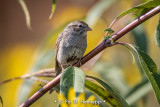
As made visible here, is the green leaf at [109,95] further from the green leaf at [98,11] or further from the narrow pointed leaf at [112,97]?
the green leaf at [98,11]

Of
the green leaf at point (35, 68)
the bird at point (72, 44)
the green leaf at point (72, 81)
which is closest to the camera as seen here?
the green leaf at point (72, 81)

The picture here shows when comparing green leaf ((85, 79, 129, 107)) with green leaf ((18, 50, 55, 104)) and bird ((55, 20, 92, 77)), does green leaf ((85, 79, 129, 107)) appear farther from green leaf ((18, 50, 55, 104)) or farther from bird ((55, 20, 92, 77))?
bird ((55, 20, 92, 77))

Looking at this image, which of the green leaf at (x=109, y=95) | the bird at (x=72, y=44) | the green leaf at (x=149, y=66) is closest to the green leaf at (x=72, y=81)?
the green leaf at (x=109, y=95)

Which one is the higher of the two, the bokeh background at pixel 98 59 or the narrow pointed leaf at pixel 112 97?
the bokeh background at pixel 98 59

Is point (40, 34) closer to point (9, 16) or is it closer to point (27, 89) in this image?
point (9, 16)

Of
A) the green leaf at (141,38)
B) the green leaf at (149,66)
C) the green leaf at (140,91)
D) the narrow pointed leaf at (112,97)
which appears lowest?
the narrow pointed leaf at (112,97)

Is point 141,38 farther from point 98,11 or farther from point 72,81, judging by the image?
point 72,81

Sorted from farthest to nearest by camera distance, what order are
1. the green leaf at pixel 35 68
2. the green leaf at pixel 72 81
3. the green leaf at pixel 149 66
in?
1. the green leaf at pixel 35 68
2. the green leaf at pixel 149 66
3. the green leaf at pixel 72 81
